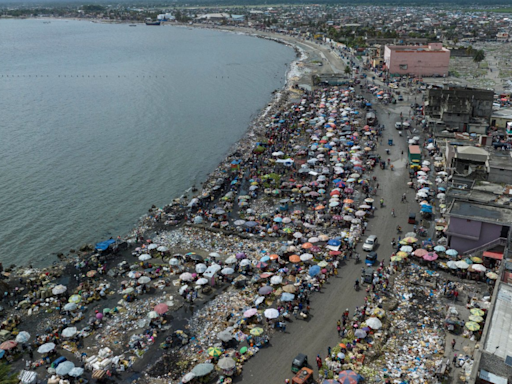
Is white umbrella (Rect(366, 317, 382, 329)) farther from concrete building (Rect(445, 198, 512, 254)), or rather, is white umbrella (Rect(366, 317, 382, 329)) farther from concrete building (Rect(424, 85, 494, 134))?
concrete building (Rect(424, 85, 494, 134))

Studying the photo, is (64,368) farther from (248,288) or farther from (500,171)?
(500,171)

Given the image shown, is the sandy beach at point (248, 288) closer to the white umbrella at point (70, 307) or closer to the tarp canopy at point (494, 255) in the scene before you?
the white umbrella at point (70, 307)

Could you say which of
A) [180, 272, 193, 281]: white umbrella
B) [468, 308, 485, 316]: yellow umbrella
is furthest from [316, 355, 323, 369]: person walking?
[180, 272, 193, 281]: white umbrella

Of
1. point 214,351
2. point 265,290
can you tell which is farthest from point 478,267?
point 214,351

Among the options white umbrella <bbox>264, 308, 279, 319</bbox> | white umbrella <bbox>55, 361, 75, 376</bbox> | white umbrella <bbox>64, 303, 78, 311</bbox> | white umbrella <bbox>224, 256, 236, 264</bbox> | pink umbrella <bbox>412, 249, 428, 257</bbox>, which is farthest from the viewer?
white umbrella <bbox>224, 256, 236, 264</bbox>

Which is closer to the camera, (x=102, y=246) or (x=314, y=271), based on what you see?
(x=314, y=271)

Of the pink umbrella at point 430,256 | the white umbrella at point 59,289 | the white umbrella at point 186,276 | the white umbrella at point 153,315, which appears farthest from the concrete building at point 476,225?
the white umbrella at point 59,289
